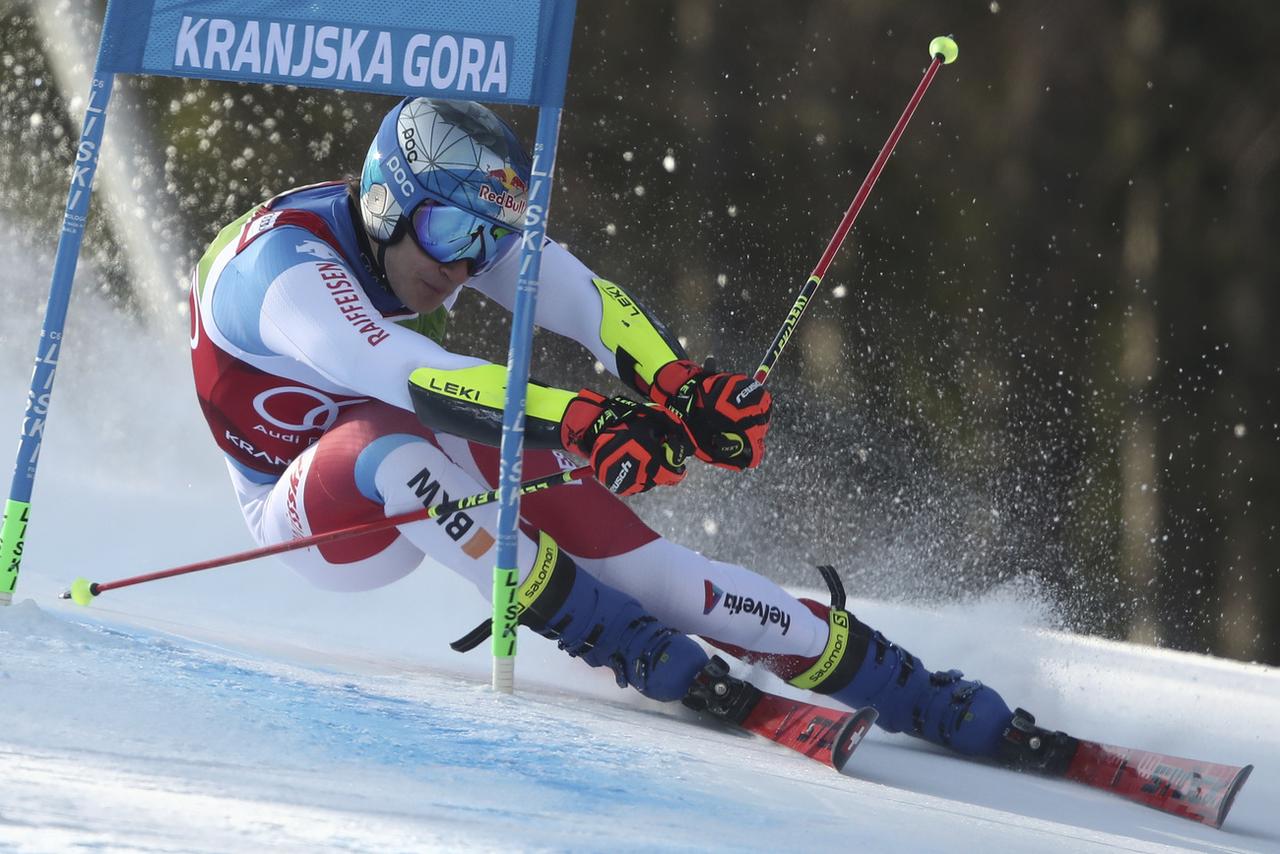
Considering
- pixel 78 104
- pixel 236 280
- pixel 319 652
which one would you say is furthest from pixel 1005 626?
pixel 78 104

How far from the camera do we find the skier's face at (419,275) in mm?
2229

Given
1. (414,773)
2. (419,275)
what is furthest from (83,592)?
(414,773)

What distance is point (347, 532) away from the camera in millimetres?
2086

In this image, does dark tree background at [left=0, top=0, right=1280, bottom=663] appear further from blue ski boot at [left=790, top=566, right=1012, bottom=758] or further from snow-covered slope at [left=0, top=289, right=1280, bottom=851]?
blue ski boot at [left=790, top=566, right=1012, bottom=758]

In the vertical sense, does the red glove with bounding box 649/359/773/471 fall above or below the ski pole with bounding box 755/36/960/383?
below

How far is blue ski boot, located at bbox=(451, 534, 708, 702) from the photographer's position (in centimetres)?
210

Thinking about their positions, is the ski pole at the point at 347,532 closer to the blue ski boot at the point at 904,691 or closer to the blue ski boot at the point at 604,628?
the blue ski boot at the point at 604,628

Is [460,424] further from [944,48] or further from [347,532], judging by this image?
[944,48]

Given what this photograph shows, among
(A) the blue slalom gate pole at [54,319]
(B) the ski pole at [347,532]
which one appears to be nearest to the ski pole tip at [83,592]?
(B) the ski pole at [347,532]

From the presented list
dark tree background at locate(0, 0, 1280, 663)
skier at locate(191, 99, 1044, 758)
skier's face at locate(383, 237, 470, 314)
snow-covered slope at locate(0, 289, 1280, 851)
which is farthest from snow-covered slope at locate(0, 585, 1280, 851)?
dark tree background at locate(0, 0, 1280, 663)

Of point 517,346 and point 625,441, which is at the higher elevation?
point 517,346

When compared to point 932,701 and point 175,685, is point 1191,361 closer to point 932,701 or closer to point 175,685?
point 932,701

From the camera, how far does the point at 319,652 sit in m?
2.40

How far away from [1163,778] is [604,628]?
89 cm
